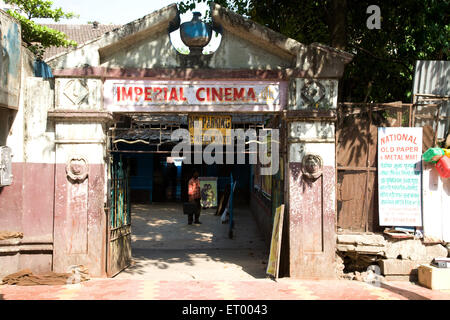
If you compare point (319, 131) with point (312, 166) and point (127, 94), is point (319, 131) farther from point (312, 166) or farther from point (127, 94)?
point (127, 94)

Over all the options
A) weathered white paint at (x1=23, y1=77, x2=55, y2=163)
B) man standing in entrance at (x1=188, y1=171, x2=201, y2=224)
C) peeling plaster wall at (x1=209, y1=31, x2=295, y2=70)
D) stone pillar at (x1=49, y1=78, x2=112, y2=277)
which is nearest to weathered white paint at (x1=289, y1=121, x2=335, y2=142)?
peeling plaster wall at (x1=209, y1=31, x2=295, y2=70)

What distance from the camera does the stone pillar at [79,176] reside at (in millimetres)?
Result: 7465

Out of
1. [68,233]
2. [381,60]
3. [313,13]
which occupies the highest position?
[313,13]

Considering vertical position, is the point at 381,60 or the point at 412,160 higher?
the point at 381,60

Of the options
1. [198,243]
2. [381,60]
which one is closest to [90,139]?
[198,243]

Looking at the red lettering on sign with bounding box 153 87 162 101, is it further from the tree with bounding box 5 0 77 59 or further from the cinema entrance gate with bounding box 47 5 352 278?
the tree with bounding box 5 0 77 59

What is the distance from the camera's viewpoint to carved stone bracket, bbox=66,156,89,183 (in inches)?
294

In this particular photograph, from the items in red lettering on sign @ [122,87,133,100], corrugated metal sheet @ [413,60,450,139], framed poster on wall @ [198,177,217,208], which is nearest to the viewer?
red lettering on sign @ [122,87,133,100]

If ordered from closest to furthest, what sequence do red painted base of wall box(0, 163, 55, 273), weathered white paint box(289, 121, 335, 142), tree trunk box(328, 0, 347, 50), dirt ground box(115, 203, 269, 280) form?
red painted base of wall box(0, 163, 55, 273) < weathered white paint box(289, 121, 335, 142) < dirt ground box(115, 203, 269, 280) < tree trunk box(328, 0, 347, 50)

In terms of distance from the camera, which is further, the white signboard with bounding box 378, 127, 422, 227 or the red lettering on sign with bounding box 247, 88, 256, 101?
the red lettering on sign with bounding box 247, 88, 256, 101

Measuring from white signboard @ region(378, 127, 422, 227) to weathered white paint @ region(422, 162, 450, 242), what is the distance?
10cm

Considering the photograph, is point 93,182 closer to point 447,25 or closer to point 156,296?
point 156,296

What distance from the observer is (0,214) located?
7.47 metres

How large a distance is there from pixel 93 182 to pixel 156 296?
7.60 feet
